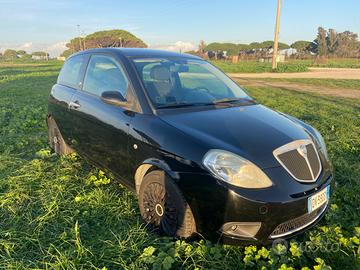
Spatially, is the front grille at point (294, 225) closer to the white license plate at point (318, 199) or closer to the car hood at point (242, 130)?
the white license plate at point (318, 199)

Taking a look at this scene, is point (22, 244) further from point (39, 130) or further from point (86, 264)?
point (39, 130)

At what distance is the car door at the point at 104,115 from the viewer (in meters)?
3.25

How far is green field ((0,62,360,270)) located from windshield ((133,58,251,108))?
122 centimetres

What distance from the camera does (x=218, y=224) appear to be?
2439mm

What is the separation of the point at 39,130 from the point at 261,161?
5.69m

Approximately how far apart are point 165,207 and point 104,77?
6.03 ft

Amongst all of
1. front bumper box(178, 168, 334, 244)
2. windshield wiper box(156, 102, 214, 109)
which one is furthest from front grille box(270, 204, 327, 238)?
windshield wiper box(156, 102, 214, 109)

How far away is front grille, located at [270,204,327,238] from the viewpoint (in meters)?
2.46

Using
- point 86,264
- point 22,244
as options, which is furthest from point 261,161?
point 22,244

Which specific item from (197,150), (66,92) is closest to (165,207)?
(197,150)

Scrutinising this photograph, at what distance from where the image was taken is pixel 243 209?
235 cm

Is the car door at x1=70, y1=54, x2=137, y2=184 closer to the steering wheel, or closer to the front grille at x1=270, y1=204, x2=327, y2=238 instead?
the steering wheel

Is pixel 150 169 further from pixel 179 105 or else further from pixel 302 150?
pixel 302 150

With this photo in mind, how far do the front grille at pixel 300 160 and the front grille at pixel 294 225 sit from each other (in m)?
0.30
